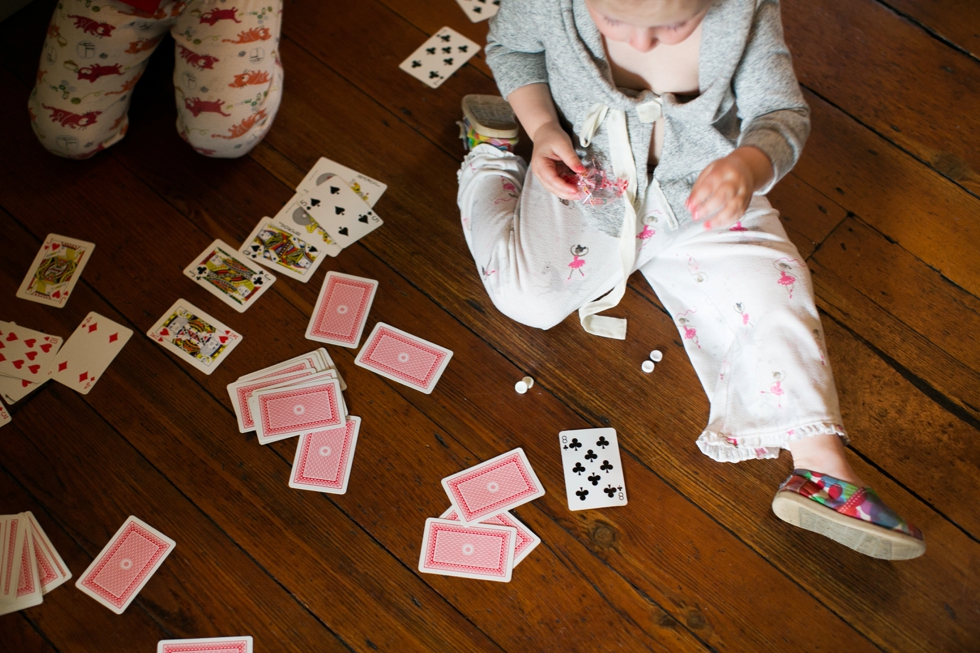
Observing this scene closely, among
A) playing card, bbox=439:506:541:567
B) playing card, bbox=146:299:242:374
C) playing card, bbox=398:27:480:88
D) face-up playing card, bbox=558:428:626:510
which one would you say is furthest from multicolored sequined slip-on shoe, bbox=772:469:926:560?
playing card, bbox=398:27:480:88

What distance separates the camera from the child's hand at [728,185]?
4.34ft

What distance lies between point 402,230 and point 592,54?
0.71m

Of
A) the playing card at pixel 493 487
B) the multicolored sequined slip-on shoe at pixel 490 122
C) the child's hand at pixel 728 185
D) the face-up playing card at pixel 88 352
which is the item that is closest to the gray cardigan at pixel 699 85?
the child's hand at pixel 728 185


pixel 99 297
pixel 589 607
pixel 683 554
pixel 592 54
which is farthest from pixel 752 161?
pixel 99 297

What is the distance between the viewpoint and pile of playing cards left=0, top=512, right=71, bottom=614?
1556 millimetres

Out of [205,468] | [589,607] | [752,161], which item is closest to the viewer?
[752,161]

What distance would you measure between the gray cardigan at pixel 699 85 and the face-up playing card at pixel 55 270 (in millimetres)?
1164

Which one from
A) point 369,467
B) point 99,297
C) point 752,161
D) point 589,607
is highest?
A: point 752,161

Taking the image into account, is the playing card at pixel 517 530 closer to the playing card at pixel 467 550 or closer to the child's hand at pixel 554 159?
the playing card at pixel 467 550

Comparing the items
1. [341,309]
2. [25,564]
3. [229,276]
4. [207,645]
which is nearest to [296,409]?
[341,309]

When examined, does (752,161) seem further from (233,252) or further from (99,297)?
(99,297)

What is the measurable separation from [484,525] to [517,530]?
0.07 m

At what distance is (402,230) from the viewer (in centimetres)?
197

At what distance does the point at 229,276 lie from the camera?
1.89 meters
